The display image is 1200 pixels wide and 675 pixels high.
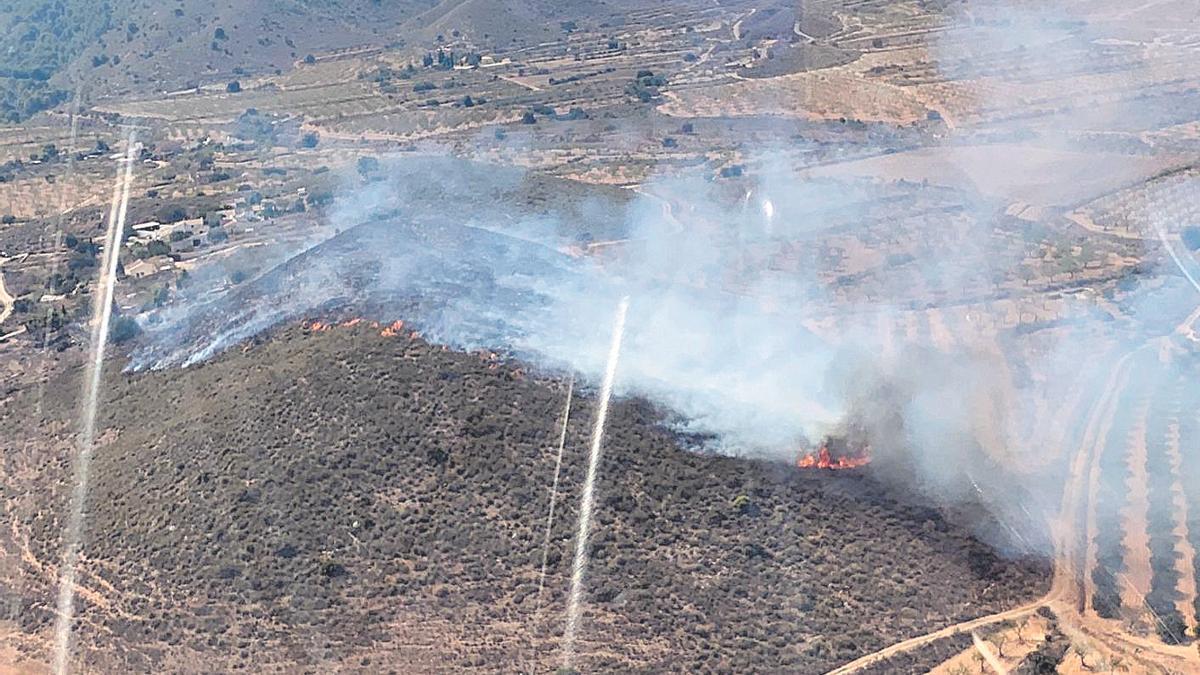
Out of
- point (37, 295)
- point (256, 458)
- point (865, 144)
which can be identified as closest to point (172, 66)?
point (37, 295)

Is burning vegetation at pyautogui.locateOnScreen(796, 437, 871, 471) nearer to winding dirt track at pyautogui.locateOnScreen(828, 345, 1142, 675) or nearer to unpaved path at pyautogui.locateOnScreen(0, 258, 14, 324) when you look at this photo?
winding dirt track at pyautogui.locateOnScreen(828, 345, 1142, 675)

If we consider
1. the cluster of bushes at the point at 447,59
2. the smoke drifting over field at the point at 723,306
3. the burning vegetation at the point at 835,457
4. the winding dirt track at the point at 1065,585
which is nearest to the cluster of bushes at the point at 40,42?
the cluster of bushes at the point at 447,59

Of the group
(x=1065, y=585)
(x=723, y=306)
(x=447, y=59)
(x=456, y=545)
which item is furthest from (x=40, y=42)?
(x=1065, y=585)

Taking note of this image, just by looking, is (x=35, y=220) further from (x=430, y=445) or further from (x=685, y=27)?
(x=685, y=27)

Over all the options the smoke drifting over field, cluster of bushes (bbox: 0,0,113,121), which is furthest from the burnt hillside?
cluster of bushes (bbox: 0,0,113,121)

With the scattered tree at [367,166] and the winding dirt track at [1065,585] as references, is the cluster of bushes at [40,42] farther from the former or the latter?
the winding dirt track at [1065,585]

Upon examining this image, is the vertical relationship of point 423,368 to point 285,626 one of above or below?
above

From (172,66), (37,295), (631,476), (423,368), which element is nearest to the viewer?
(631,476)

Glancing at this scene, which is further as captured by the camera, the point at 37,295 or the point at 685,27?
the point at 685,27
